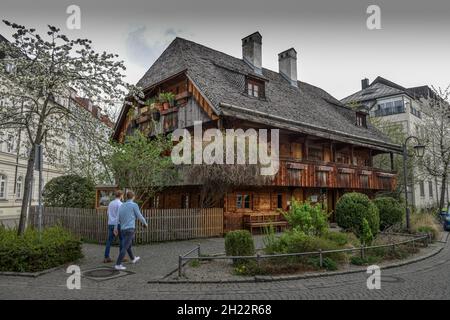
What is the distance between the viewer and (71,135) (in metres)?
11.6

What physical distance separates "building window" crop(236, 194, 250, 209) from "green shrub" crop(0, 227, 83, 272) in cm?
981

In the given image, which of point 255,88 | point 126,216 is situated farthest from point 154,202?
point 126,216

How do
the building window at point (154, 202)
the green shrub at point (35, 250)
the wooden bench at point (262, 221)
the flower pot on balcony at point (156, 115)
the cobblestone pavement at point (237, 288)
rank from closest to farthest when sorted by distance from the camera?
the cobblestone pavement at point (237, 288), the green shrub at point (35, 250), the wooden bench at point (262, 221), the building window at point (154, 202), the flower pot on balcony at point (156, 115)

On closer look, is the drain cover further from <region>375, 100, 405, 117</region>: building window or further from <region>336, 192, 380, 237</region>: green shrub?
<region>375, 100, 405, 117</region>: building window

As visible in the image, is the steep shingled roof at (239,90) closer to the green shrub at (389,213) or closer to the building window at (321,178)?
the building window at (321,178)

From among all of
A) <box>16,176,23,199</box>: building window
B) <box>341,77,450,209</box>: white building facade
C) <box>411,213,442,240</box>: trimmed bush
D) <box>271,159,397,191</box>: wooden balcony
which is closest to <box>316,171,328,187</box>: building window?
<box>271,159,397,191</box>: wooden balcony

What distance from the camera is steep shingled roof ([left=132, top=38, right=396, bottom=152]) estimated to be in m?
18.8

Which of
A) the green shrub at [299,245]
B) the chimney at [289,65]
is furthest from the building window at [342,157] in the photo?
the green shrub at [299,245]

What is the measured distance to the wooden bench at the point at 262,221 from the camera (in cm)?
1680

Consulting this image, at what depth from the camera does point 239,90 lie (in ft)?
67.1

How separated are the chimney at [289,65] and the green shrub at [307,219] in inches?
799

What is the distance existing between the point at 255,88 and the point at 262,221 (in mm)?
8777
